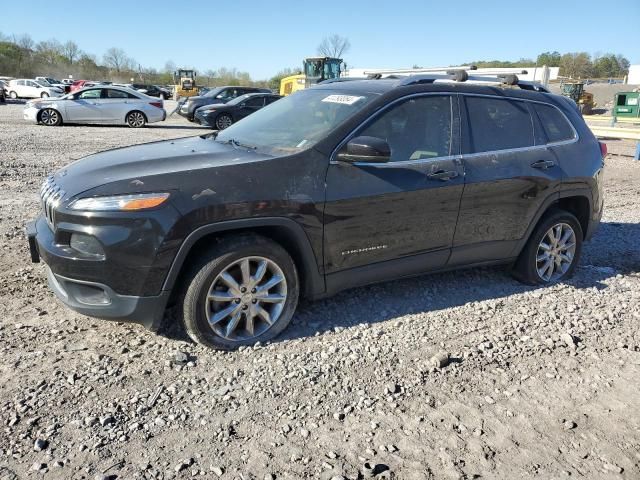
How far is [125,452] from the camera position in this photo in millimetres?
2529

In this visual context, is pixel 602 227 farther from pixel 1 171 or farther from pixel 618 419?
pixel 1 171

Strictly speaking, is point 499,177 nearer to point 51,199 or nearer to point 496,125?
point 496,125

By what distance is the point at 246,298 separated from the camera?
3479mm

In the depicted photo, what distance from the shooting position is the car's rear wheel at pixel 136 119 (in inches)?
767

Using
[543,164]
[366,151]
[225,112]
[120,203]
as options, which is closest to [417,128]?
[366,151]

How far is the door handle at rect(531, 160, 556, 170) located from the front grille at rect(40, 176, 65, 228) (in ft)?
12.2

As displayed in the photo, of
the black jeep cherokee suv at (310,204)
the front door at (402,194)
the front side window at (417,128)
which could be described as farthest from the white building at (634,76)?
the front door at (402,194)

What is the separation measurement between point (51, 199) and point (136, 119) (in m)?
17.7

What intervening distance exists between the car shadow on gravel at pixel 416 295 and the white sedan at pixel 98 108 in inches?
675

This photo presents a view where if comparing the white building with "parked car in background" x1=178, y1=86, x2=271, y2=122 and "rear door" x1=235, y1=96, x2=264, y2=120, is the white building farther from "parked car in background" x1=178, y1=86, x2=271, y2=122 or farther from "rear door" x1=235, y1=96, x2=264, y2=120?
"rear door" x1=235, y1=96, x2=264, y2=120

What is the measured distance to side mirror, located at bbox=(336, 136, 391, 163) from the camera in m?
3.51

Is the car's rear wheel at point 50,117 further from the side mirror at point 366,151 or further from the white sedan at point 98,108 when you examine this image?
the side mirror at point 366,151

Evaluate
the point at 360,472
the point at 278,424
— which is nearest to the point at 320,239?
the point at 278,424

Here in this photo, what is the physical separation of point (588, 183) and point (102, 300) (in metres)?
4.34
